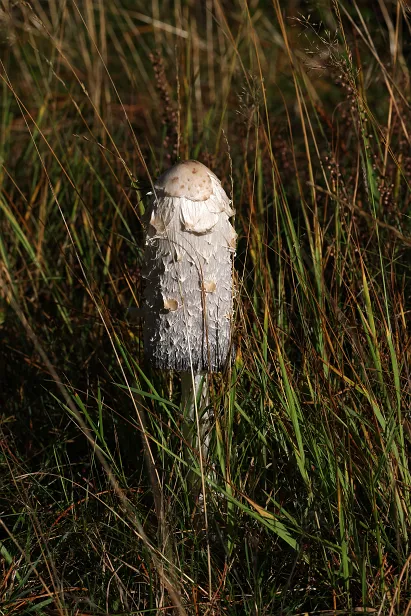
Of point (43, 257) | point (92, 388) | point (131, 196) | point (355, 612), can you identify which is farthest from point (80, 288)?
point (355, 612)

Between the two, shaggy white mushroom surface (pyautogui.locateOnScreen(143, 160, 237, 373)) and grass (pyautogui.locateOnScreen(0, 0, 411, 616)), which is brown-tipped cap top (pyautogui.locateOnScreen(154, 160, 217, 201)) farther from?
grass (pyautogui.locateOnScreen(0, 0, 411, 616))

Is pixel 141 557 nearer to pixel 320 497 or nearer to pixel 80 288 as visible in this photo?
pixel 320 497

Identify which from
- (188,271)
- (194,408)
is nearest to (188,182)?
(188,271)

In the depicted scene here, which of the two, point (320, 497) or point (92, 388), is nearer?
point (320, 497)

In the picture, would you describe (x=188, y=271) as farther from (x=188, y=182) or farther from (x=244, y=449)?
(x=244, y=449)

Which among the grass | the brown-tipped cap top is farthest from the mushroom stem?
the brown-tipped cap top

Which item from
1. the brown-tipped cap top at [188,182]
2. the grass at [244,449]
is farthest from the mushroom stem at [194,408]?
the brown-tipped cap top at [188,182]

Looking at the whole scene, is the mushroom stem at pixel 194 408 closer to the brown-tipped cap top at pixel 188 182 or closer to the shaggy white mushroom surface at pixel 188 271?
the shaggy white mushroom surface at pixel 188 271
